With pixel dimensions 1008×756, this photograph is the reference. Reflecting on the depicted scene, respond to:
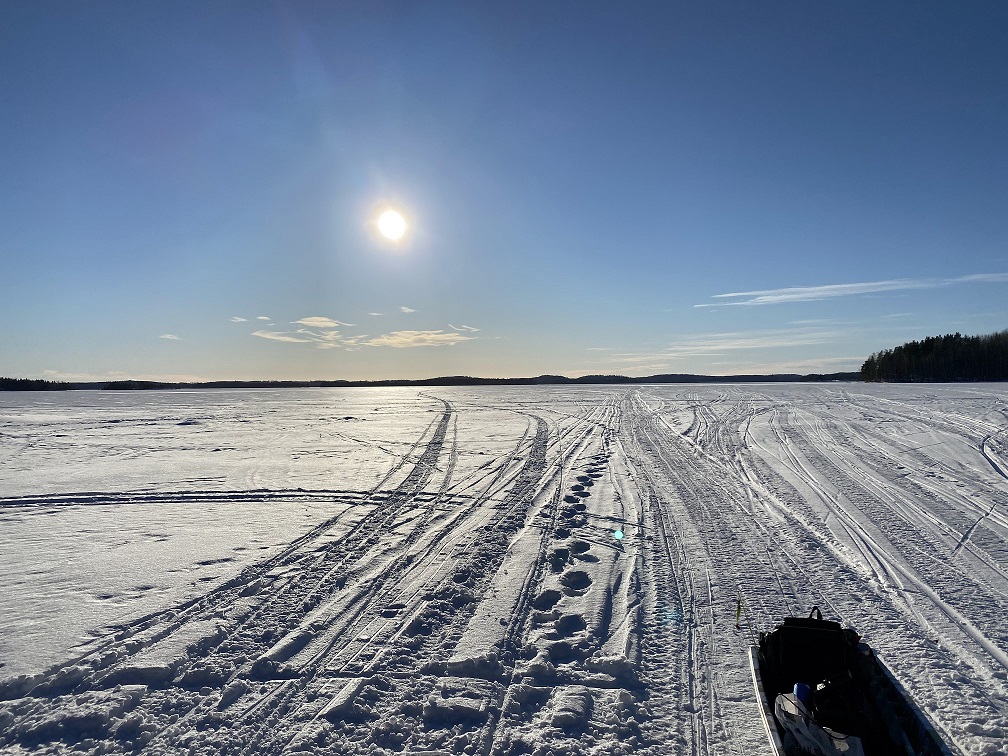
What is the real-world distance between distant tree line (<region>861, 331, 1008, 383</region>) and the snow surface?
68.0 meters

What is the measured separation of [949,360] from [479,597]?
82304 mm

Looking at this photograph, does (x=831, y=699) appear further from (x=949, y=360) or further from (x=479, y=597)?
→ (x=949, y=360)

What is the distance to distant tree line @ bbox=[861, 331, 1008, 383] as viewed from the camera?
62.7 metres

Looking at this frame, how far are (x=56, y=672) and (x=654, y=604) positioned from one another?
16.2 feet

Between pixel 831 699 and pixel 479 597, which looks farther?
pixel 479 597

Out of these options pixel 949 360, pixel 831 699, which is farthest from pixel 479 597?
pixel 949 360

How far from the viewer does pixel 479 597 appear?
5.29 metres

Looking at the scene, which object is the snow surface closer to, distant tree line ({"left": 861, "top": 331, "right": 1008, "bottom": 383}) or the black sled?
the black sled

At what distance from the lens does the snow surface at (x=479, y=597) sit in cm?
342

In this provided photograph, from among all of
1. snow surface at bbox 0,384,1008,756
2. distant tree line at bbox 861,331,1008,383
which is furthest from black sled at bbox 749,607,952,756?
distant tree line at bbox 861,331,1008,383

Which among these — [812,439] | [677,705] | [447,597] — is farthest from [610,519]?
[812,439]

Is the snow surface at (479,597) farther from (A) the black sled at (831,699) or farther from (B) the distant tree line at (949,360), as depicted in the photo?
(B) the distant tree line at (949,360)

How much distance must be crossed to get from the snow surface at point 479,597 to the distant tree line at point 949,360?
68.0 meters

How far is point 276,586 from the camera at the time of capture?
18.3ft
